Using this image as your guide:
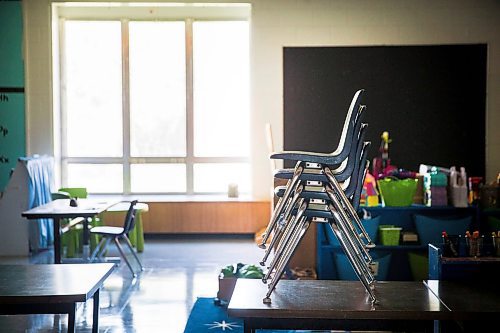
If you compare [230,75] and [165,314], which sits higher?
[230,75]

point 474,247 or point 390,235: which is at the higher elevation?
point 474,247

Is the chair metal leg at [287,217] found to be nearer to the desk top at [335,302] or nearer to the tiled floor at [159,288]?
the desk top at [335,302]

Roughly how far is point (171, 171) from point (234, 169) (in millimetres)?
948

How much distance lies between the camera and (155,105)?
1042cm

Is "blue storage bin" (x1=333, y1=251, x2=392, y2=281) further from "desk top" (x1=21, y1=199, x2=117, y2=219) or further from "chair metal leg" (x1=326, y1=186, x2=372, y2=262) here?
"chair metal leg" (x1=326, y1=186, x2=372, y2=262)

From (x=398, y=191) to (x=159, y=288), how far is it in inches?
94.6

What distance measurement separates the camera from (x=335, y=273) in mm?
6273

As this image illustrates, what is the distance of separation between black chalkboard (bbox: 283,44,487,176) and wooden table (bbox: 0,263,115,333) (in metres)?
6.03

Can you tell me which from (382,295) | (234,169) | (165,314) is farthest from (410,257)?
(234,169)

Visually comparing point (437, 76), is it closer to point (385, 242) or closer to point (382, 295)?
point (385, 242)

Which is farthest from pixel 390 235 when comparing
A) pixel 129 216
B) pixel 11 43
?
pixel 11 43

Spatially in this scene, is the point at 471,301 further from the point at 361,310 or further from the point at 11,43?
the point at 11,43

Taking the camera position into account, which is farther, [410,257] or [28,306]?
[410,257]

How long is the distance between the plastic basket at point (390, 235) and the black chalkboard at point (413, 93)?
341cm
